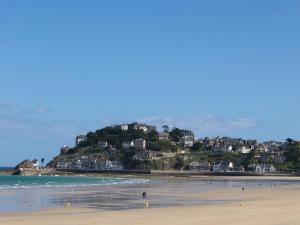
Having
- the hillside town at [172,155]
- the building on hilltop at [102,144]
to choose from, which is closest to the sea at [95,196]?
the hillside town at [172,155]

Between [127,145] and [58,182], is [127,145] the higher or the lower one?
the higher one

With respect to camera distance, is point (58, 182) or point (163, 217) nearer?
point (163, 217)

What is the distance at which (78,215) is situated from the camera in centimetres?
2603

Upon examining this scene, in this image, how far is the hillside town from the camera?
156 m

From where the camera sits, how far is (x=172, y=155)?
168375 millimetres

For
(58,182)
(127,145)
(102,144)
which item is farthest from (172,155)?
(58,182)

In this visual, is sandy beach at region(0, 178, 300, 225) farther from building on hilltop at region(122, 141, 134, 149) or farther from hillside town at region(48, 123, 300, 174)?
building on hilltop at region(122, 141, 134, 149)

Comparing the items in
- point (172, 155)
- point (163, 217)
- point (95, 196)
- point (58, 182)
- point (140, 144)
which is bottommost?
point (163, 217)

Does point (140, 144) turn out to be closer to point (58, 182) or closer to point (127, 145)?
point (127, 145)

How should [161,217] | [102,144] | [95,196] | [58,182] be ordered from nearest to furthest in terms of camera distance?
[161,217], [95,196], [58,182], [102,144]

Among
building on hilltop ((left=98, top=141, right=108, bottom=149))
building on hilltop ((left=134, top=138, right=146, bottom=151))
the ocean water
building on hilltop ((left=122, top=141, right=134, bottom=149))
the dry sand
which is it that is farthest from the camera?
building on hilltop ((left=98, top=141, right=108, bottom=149))

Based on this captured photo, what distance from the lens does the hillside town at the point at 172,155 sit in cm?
15638

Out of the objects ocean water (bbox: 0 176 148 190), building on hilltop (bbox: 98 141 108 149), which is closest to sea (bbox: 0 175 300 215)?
ocean water (bbox: 0 176 148 190)

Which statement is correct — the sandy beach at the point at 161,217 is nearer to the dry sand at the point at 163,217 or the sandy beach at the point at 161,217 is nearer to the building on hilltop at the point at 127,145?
the dry sand at the point at 163,217
